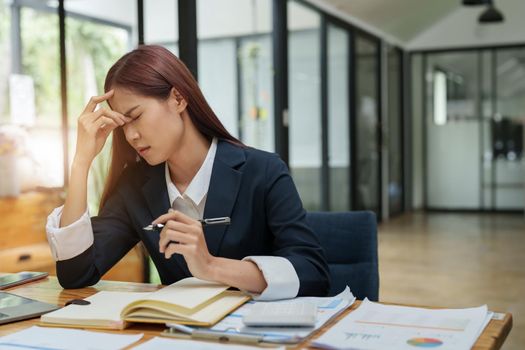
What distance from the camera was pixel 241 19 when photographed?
17.6ft

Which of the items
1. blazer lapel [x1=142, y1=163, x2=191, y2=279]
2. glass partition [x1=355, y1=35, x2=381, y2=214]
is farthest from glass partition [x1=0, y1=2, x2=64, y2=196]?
glass partition [x1=355, y1=35, x2=381, y2=214]

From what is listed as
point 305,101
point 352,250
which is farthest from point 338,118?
point 352,250

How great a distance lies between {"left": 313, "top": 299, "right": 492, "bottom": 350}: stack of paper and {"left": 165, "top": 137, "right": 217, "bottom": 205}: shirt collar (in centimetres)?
56

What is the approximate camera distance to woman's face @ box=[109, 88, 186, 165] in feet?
5.49

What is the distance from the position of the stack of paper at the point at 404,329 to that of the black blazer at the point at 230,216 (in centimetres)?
30

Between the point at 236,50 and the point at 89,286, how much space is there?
3.83 metres

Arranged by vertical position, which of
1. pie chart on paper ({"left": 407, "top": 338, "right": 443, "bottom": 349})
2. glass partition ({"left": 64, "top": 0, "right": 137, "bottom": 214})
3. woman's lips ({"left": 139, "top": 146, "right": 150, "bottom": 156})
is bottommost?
pie chart on paper ({"left": 407, "top": 338, "right": 443, "bottom": 349})

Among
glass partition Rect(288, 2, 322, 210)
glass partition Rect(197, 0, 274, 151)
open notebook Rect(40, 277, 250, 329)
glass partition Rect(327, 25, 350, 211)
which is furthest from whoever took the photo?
glass partition Rect(327, 25, 350, 211)

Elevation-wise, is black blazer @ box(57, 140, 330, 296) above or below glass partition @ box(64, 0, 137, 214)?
below

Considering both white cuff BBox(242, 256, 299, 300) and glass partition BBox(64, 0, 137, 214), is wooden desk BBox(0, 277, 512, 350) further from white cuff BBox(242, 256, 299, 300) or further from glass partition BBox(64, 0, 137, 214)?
glass partition BBox(64, 0, 137, 214)

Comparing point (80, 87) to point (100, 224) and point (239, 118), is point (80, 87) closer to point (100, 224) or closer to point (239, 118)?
point (239, 118)

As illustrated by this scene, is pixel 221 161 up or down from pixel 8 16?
down

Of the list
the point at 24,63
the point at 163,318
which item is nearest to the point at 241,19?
the point at 24,63

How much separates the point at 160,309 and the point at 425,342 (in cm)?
47
